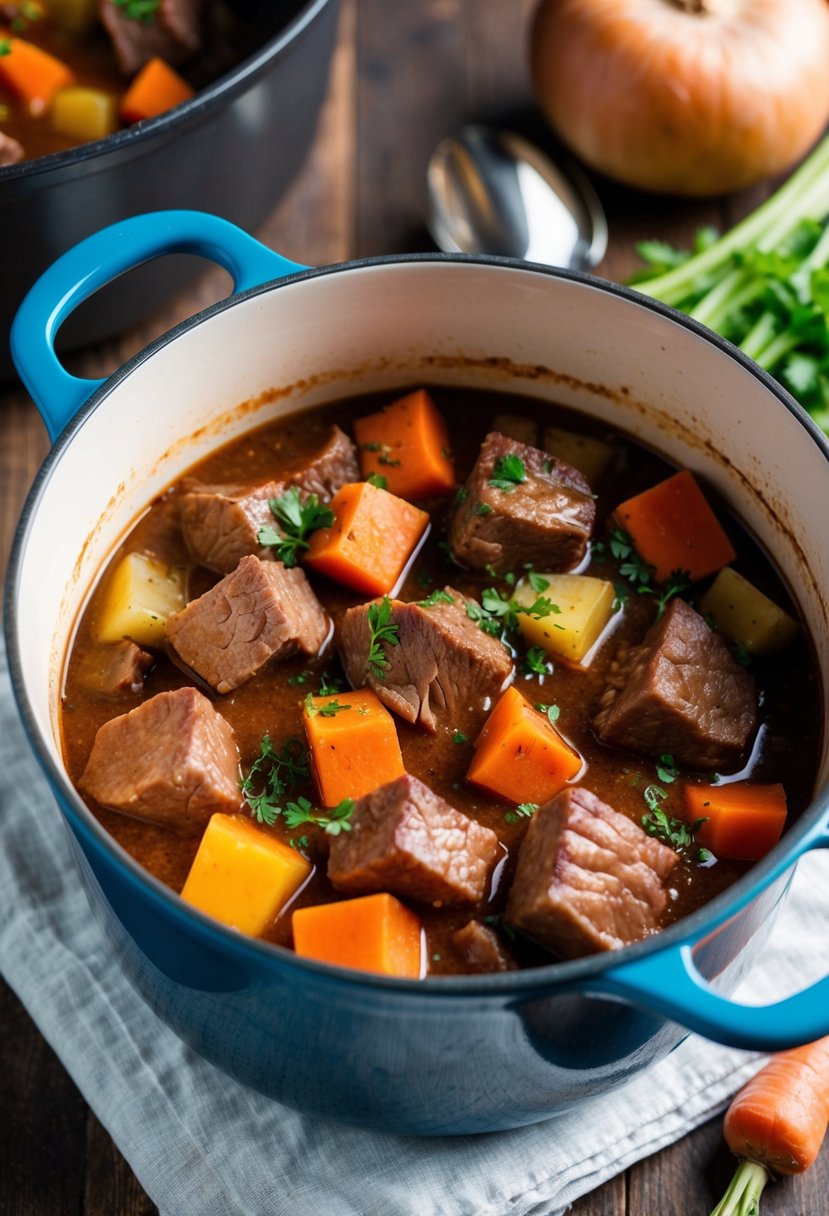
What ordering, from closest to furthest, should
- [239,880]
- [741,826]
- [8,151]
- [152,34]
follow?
[239,880] < [741,826] < [8,151] < [152,34]

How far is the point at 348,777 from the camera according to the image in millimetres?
2699

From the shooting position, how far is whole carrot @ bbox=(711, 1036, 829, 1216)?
2.72 metres

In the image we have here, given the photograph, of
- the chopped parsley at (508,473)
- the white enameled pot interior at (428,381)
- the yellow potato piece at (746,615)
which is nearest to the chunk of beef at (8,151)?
the white enameled pot interior at (428,381)

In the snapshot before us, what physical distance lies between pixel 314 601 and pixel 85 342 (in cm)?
128

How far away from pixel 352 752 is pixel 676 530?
0.92 m

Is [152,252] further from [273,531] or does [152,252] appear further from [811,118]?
[811,118]

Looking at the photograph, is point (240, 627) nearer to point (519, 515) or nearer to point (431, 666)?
point (431, 666)

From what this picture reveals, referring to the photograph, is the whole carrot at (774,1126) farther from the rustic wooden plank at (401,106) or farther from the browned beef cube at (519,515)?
the rustic wooden plank at (401,106)

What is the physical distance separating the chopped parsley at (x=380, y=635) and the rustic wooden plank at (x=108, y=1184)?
1139 millimetres

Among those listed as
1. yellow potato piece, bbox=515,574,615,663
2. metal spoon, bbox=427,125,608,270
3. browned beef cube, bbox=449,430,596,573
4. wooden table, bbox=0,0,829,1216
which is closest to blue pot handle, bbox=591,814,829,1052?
yellow potato piece, bbox=515,574,615,663

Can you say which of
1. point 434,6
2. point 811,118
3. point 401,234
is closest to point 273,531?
point 401,234

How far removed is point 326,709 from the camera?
277 centimetres

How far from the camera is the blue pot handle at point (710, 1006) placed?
198 centimetres

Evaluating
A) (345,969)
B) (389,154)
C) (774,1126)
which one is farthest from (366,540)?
(389,154)
